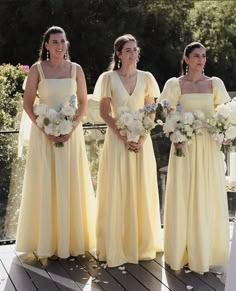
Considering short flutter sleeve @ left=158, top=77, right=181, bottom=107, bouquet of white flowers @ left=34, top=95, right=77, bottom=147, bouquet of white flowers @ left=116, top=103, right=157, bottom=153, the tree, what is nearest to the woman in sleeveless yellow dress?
bouquet of white flowers @ left=34, top=95, right=77, bottom=147

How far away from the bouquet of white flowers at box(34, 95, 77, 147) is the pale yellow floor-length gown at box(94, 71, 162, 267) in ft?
0.85

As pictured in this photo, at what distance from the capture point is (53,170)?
4383mm

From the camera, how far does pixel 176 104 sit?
410 cm

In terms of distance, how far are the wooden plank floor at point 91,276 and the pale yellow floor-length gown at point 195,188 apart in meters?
0.17

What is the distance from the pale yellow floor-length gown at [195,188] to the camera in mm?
4086

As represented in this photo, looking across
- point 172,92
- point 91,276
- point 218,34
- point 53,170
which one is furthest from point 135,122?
point 218,34

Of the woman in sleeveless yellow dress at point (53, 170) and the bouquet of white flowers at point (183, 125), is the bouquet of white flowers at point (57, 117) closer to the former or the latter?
the woman in sleeveless yellow dress at point (53, 170)

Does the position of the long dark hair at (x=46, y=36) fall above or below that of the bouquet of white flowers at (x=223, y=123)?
above

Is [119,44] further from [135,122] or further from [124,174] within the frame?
[124,174]

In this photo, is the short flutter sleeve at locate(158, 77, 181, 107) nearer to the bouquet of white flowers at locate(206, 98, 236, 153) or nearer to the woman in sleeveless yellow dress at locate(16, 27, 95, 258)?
the bouquet of white flowers at locate(206, 98, 236, 153)

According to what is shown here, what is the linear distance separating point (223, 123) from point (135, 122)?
62cm

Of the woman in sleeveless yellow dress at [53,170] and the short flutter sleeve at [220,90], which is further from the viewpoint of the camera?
the woman in sleeveless yellow dress at [53,170]

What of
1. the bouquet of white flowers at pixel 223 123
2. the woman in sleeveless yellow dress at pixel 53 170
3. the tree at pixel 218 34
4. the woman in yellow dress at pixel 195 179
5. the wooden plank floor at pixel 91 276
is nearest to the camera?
the wooden plank floor at pixel 91 276

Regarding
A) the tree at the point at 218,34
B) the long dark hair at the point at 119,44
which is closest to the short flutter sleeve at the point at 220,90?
the long dark hair at the point at 119,44
